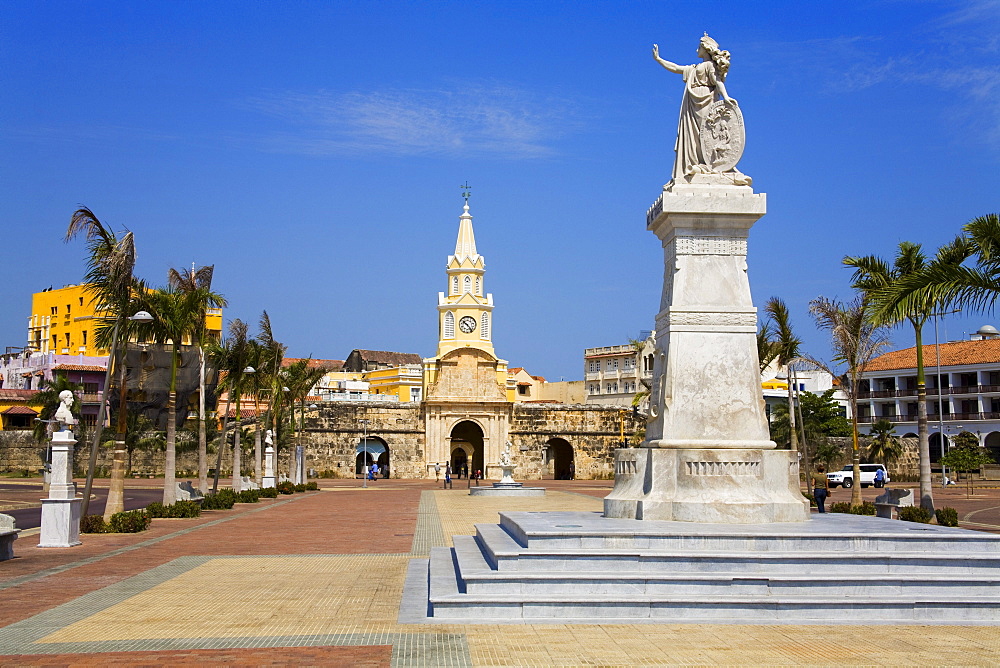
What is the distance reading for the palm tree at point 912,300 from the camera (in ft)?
51.8

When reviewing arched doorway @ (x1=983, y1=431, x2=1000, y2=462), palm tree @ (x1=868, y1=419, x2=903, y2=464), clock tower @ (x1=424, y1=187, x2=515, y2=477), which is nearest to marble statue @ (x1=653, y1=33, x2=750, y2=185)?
palm tree @ (x1=868, y1=419, x2=903, y2=464)

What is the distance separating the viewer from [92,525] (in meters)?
19.4

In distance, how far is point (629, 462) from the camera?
1306 cm

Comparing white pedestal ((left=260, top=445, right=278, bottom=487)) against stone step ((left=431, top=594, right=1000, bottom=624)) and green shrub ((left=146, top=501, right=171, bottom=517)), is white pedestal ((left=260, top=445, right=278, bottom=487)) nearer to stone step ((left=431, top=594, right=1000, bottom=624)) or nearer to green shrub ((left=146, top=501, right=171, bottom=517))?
green shrub ((left=146, top=501, right=171, bottom=517))

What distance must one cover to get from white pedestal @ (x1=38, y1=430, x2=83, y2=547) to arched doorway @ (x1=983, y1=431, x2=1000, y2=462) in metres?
62.1

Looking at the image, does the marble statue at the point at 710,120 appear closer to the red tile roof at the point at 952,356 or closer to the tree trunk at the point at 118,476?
the tree trunk at the point at 118,476

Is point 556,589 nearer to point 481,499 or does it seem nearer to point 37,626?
point 37,626

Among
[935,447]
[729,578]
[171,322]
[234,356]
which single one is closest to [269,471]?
[234,356]

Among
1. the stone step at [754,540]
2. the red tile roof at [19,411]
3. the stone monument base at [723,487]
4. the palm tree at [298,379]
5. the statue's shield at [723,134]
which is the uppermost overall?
the statue's shield at [723,134]

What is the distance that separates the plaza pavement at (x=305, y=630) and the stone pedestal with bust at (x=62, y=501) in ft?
2.49

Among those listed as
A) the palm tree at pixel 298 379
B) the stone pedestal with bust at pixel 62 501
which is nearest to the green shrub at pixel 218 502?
the stone pedestal with bust at pixel 62 501

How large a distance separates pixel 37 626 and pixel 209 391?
6012cm

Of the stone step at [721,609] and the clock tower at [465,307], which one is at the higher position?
the clock tower at [465,307]

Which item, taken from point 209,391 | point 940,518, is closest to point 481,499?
point 940,518
